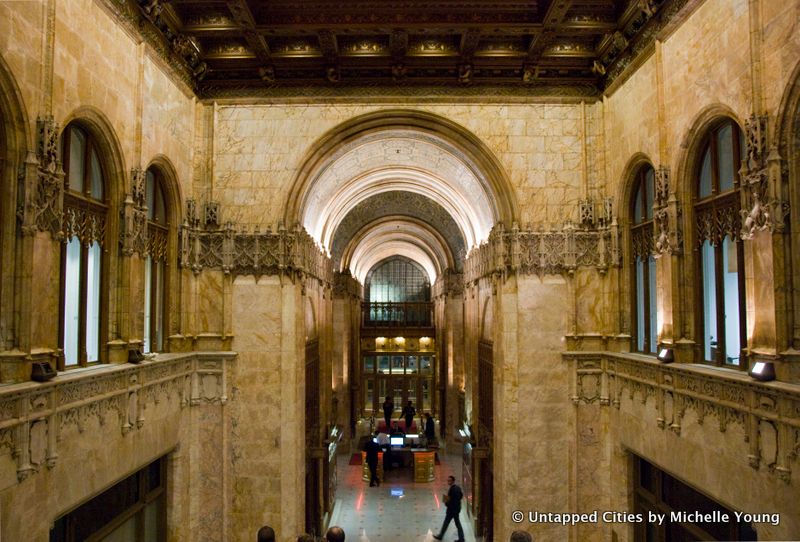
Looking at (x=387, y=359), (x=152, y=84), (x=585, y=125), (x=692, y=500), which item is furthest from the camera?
(x=387, y=359)

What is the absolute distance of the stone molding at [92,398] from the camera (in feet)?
19.0

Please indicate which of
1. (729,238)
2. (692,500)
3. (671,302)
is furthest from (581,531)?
(729,238)

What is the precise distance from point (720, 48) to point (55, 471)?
9409 mm

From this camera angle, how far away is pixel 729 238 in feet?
24.2

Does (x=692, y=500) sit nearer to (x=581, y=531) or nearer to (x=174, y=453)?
(x=581, y=531)

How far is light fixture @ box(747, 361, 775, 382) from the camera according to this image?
5953 mm

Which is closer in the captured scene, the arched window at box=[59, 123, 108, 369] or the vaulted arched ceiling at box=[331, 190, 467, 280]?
the arched window at box=[59, 123, 108, 369]

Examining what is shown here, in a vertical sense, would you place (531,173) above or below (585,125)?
below

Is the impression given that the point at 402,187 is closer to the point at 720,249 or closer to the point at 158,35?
the point at 158,35

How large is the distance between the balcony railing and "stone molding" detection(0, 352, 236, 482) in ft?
62.0

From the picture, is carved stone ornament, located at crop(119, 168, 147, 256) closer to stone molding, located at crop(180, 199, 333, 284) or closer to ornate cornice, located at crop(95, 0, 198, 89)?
stone molding, located at crop(180, 199, 333, 284)

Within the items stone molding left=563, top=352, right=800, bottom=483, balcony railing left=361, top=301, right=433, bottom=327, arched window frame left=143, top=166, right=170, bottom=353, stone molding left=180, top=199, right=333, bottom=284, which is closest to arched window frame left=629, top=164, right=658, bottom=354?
stone molding left=563, top=352, right=800, bottom=483

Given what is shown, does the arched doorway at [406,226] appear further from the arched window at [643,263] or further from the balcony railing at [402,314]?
the arched window at [643,263]

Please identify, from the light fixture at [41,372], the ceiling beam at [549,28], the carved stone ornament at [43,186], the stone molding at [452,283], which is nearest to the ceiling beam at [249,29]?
the carved stone ornament at [43,186]
